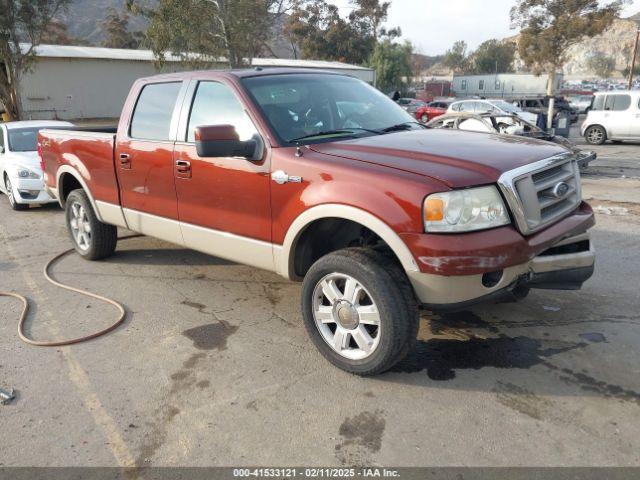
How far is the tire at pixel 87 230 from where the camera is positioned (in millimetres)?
5746

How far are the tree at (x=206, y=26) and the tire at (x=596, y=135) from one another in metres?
12.9

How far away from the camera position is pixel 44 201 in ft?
29.2

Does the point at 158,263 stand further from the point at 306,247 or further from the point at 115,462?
the point at 115,462

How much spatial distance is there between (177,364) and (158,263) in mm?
2453

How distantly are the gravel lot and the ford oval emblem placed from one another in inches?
42.0

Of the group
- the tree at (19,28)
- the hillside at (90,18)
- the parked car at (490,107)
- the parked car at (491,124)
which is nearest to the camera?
the parked car at (491,124)

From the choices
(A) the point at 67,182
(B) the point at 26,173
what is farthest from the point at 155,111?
(B) the point at 26,173

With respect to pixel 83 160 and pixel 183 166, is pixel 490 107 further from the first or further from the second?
pixel 183 166

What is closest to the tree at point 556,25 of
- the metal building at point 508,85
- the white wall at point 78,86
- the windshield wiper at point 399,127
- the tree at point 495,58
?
the white wall at point 78,86

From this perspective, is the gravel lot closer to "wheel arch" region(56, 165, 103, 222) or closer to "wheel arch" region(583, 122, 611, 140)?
"wheel arch" region(56, 165, 103, 222)

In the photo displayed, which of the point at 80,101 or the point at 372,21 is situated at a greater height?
the point at 372,21

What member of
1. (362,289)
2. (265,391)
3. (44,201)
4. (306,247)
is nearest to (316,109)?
(306,247)

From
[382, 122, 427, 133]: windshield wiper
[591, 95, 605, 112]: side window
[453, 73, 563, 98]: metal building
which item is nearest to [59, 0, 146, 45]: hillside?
[453, 73, 563, 98]: metal building

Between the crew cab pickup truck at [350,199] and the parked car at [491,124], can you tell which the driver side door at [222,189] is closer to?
the crew cab pickup truck at [350,199]
